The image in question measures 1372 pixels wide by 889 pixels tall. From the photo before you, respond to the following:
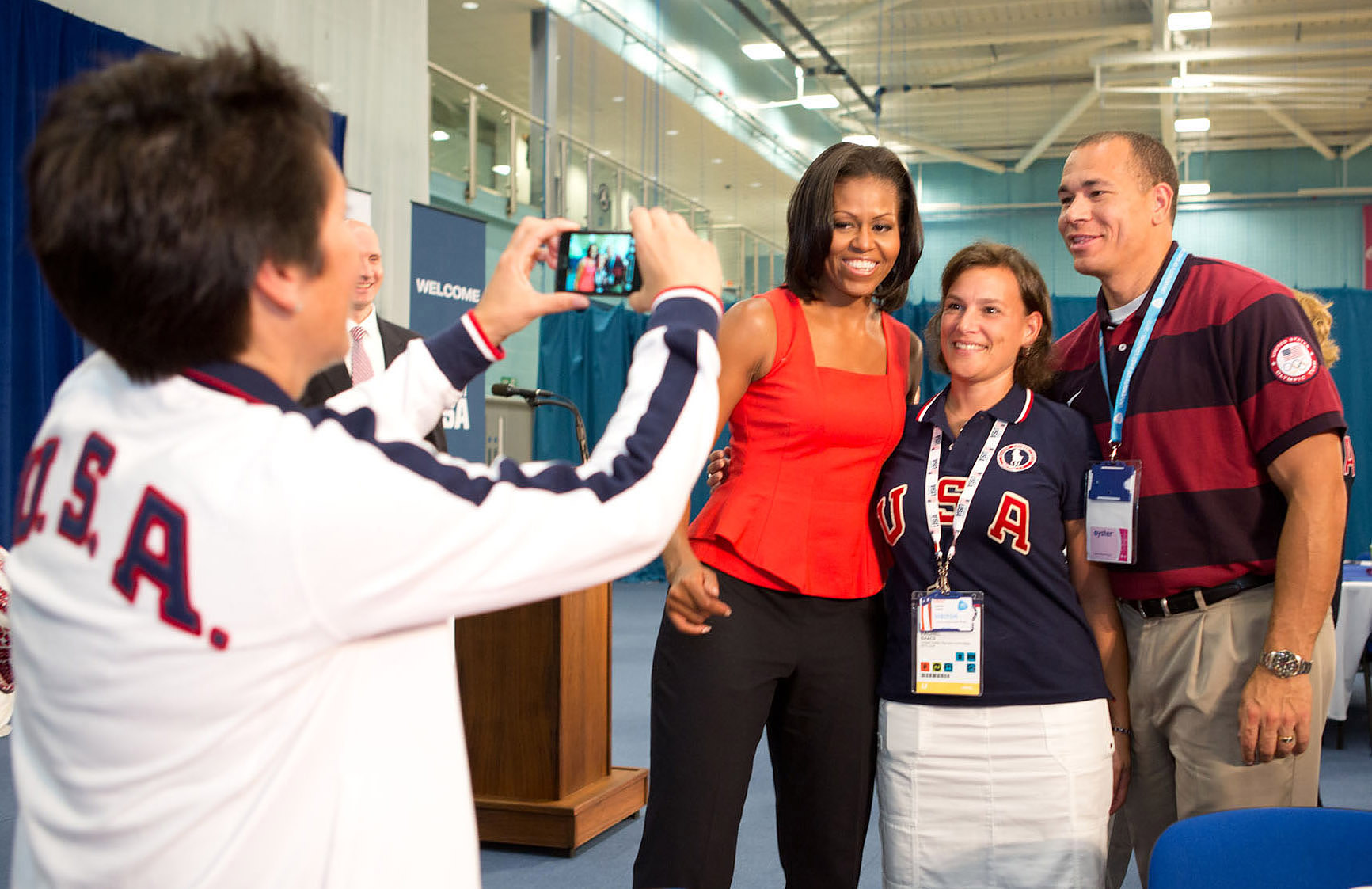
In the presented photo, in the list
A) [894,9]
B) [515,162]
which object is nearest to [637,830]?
[515,162]

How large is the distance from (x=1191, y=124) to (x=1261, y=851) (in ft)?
46.5

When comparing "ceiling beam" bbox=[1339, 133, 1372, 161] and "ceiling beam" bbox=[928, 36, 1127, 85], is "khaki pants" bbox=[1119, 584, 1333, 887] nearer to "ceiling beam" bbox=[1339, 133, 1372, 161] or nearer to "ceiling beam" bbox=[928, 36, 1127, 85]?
"ceiling beam" bbox=[928, 36, 1127, 85]

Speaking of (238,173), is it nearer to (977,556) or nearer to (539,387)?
(977,556)

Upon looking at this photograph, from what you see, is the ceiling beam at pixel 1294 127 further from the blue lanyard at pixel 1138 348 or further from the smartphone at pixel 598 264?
the smartphone at pixel 598 264

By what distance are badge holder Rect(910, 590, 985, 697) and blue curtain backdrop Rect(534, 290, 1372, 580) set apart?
Answer: 28.6 feet

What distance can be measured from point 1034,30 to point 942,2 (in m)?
1.34

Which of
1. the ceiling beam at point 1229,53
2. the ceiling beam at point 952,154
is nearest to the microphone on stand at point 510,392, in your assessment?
the ceiling beam at point 1229,53

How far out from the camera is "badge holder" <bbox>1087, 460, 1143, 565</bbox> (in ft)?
6.43

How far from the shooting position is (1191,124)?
1373 centimetres

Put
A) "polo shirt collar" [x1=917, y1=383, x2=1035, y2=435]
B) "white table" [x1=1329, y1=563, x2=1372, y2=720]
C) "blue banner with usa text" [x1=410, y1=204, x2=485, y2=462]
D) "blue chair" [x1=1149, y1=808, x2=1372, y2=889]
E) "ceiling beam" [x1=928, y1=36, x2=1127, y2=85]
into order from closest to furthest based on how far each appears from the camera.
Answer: "blue chair" [x1=1149, y1=808, x2=1372, y2=889]
"polo shirt collar" [x1=917, y1=383, x2=1035, y2=435]
"white table" [x1=1329, y1=563, x2=1372, y2=720]
"blue banner with usa text" [x1=410, y1=204, x2=485, y2=462]
"ceiling beam" [x1=928, y1=36, x2=1127, y2=85]

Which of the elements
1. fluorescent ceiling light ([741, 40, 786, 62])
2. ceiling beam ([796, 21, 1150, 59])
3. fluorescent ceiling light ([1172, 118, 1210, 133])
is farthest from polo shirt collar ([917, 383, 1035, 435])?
fluorescent ceiling light ([1172, 118, 1210, 133])

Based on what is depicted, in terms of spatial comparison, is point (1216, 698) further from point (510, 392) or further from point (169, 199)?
point (510, 392)

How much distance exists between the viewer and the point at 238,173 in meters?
0.76

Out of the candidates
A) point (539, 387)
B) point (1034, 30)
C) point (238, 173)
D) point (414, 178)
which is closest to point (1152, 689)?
point (238, 173)
